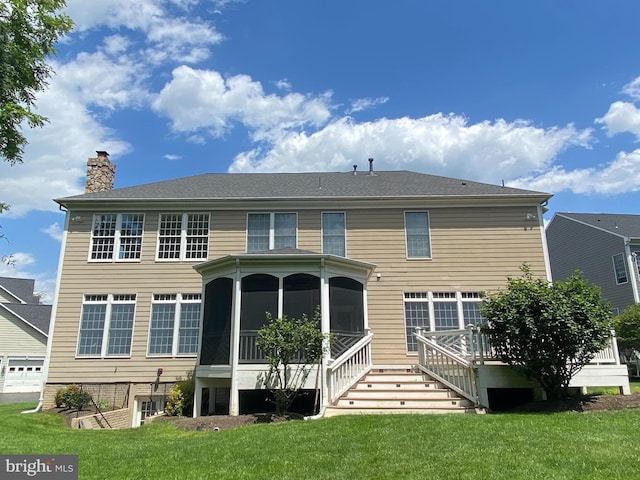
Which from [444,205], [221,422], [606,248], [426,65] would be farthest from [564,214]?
[221,422]

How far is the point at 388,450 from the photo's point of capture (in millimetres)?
5914

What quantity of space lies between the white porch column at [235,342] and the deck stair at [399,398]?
8.57 ft

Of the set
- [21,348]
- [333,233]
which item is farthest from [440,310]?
[21,348]

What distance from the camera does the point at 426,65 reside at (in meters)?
13.3

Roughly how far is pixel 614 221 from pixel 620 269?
389cm

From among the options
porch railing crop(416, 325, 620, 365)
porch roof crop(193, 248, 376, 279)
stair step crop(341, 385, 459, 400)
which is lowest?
stair step crop(341, 385, 459, 400)

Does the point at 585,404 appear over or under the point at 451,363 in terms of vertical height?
under

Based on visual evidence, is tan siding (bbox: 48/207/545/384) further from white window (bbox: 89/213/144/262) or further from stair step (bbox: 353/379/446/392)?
stair step (bbox: 353/379/446/392)

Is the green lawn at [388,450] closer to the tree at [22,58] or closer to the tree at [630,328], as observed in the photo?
the tree at [22,58]

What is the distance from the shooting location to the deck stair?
9570 millimetres

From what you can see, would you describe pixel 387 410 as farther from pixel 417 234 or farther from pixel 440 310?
pixel 417 234

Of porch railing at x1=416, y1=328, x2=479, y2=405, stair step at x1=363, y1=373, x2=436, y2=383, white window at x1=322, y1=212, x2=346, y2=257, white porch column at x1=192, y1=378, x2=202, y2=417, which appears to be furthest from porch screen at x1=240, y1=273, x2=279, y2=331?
porch railing at x1=416, y1=328, x2=479, y2=405

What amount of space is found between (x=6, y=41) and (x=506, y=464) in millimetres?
10008

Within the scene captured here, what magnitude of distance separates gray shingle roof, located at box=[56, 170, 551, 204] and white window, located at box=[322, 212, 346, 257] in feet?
2.32
